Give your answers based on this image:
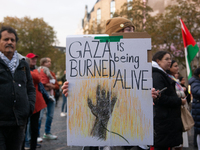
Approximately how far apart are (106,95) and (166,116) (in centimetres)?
146

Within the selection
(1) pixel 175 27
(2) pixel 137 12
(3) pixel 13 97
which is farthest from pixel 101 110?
(2) pixel 137 12

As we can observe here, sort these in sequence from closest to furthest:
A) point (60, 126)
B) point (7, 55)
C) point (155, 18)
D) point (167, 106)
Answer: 1. point (7, 55)
2. point (167, 106)
3. point (60, 126)
4. point (155, 18)

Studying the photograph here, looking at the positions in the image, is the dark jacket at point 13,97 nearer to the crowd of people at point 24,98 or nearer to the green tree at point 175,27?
the crowd of people at point 24,98

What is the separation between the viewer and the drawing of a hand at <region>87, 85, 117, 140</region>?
6.86 feet

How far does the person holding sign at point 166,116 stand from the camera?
10.6 feet

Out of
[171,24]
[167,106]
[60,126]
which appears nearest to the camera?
[167,106]

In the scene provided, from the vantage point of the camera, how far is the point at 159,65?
11.7 ft

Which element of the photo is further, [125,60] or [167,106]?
[167,106]

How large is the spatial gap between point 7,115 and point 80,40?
1.24 metres

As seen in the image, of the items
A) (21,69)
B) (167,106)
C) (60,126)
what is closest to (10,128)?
(21,69)

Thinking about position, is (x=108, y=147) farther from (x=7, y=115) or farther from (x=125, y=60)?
(x=7, y=115)

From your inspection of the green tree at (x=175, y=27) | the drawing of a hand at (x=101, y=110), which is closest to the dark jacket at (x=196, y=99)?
the drawing of a hand at (x=101, y=110)

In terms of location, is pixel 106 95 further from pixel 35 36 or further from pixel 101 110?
pixel 35 36

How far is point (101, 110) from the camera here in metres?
2.10
